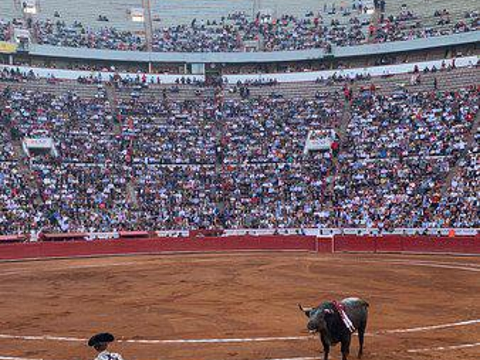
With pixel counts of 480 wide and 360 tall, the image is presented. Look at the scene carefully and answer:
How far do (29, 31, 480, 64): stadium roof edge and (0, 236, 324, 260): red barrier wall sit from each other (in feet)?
83.9

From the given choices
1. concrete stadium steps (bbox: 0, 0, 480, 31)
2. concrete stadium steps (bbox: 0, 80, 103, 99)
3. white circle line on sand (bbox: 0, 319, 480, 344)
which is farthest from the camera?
concrete stadium steps (bbox: 0, 0, 480, 31)

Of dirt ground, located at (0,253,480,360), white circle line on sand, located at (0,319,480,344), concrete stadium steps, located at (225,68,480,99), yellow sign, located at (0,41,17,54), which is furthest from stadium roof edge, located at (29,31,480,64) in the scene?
white circle line on sand, located at (0,319,480,344)

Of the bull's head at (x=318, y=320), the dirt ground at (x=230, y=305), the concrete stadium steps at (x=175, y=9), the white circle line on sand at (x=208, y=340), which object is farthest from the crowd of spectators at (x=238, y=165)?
the bull's head at (x=318, y=320)

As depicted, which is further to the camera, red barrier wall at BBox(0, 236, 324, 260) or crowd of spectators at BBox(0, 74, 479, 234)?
crowd of spectators at BBox(0, 74, 479, 234)

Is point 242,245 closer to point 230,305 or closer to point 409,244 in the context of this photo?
point 409,244

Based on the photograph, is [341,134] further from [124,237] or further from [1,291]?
[1,291]

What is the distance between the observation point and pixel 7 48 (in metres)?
52.3

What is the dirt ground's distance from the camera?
461 inches

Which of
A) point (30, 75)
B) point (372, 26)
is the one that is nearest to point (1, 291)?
point (30, 75)

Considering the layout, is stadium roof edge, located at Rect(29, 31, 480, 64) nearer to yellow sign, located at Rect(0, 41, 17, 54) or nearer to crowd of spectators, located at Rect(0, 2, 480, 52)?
crowd of spectators, located at Rect(0, 2, 480, 52)

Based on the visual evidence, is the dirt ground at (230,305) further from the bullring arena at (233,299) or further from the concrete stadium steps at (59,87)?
the concrete stadium steps at (59,87)

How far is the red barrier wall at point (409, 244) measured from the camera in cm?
3203

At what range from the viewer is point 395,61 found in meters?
54.7

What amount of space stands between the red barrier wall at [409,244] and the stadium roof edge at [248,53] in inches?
953
